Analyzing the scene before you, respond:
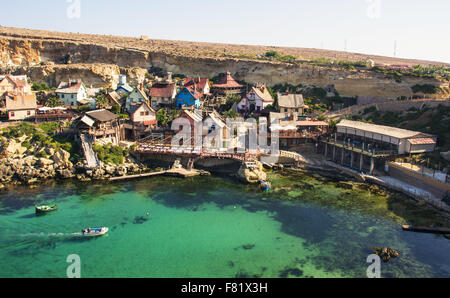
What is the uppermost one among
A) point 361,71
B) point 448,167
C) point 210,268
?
point 361,71

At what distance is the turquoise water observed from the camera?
1024 inches

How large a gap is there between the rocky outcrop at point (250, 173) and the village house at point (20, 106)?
1283 inches

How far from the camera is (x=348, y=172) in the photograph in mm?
44812

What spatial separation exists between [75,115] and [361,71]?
52.9 metres

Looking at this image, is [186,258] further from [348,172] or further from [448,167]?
[448,167]

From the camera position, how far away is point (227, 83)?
7100 centimetres

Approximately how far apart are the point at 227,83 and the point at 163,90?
13.7 metres

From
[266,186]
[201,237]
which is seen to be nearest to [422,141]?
[266,186]

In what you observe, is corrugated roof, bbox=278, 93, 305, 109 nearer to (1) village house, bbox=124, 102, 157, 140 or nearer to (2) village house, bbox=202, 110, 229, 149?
(2) village house, bbox=202, 110, 229, 149

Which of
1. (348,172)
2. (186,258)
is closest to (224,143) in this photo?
(348,172)

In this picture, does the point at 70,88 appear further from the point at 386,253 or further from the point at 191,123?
the point at 386,253

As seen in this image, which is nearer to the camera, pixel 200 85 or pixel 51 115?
pixel 51 115

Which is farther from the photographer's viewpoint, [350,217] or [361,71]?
[361,71]

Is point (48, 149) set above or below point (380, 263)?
above
